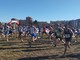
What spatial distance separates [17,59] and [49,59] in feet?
6.16

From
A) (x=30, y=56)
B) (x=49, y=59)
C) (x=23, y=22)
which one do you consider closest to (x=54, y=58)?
(x=49, y=59)

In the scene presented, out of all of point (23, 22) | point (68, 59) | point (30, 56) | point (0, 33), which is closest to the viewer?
point (68, 59)

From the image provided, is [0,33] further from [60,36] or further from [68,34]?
[68,34]

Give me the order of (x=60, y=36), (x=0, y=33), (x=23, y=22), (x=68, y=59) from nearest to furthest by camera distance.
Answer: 1. (x=68, y=59)
2. (x=60, y=36)
3. (x=0, y=33)
4. (x=23, y=22)

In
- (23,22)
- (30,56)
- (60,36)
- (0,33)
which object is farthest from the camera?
(23,22)

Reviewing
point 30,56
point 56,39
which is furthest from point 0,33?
point 30,56

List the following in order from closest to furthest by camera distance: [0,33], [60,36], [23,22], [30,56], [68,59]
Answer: [68,59], [30,56], [60,36], [0,33], [23,22]

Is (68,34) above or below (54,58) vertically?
above

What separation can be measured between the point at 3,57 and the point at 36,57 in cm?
202

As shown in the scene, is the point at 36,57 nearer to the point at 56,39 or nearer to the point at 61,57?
the point at 61,57

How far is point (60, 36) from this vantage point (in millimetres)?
21406

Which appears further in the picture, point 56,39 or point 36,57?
point 56,39

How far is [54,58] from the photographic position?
607 inches

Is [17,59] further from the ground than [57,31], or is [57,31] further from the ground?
[57,31]
